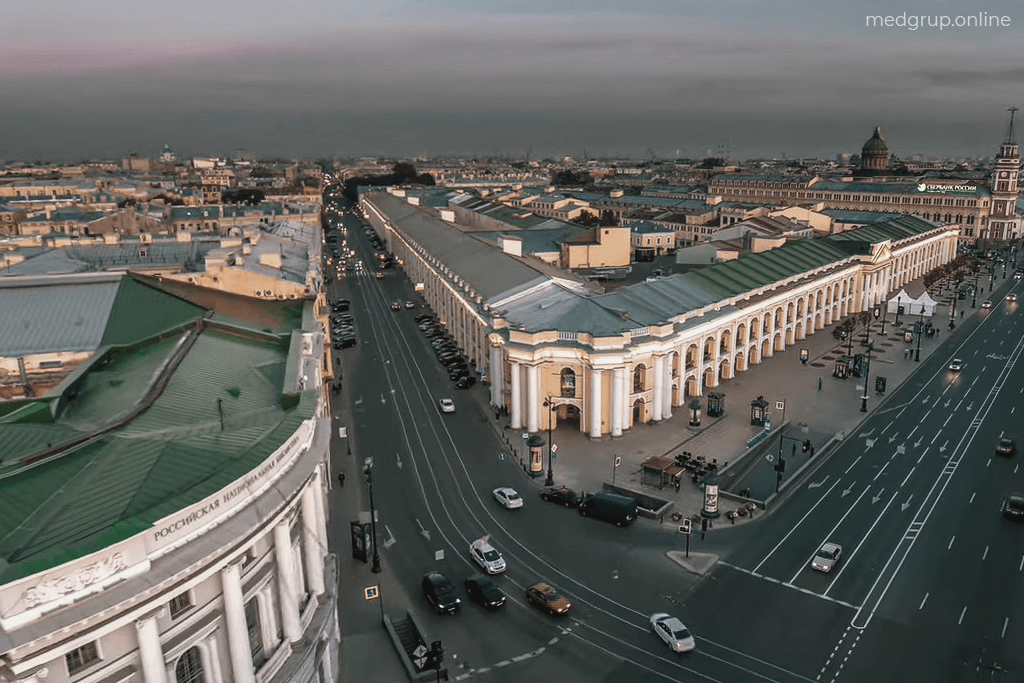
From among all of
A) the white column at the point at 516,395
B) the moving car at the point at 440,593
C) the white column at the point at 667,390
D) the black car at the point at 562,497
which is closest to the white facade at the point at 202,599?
the moving car at the point at 440,593

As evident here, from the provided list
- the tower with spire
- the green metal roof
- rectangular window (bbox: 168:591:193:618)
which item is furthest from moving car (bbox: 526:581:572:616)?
the tower with spire

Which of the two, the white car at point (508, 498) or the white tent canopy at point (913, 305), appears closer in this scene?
the white car at point (508, 498)

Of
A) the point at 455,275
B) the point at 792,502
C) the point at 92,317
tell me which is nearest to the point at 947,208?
the point at 455,275

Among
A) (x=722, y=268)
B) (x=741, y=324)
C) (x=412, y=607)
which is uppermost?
(x=722, y=268)

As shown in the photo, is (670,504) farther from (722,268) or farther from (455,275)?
(455,275)

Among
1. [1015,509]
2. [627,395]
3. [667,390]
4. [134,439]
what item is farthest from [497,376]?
[134,439]

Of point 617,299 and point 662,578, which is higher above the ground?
point 617,299

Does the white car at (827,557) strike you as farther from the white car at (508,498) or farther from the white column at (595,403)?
the white column at (595,403)
